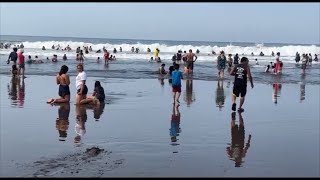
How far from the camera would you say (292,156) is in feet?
26.4

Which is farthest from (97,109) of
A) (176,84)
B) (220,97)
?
(220,97)

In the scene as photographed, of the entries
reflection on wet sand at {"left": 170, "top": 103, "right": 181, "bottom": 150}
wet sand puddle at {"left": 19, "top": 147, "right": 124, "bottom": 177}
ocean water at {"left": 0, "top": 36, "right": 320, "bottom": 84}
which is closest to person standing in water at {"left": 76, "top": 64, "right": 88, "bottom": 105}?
reflection on wet sand at {"left": 170, "top": 103, "right": 181, "bottom": 150}

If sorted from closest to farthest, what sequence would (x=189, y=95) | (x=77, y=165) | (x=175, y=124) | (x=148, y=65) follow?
(x=77, y=165) → (x=175, y=124) → (x=189, y=95) → (x=148, y=65)

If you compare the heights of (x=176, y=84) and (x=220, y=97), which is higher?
(x=176, y=84)

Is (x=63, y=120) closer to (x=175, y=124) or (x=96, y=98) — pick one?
(x=175, y=124)

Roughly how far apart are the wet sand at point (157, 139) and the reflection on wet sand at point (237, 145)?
0.02 m

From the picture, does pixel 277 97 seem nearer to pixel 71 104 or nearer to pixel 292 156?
pixel 71 104

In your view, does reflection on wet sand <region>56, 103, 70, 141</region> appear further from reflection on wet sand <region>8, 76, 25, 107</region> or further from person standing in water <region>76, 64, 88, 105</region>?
reflection on wet sand <region>8, 76, 25, 107</region>

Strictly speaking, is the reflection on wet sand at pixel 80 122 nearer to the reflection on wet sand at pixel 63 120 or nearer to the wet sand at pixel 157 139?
the wet sand at pixel 157 139

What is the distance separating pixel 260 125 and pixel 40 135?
498 centimetres

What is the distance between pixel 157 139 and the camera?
923 cm

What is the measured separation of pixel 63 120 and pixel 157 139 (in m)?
3.15

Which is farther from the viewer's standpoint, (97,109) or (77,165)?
(97,109)

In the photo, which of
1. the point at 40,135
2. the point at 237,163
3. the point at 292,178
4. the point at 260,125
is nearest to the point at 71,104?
the point at 40,135
